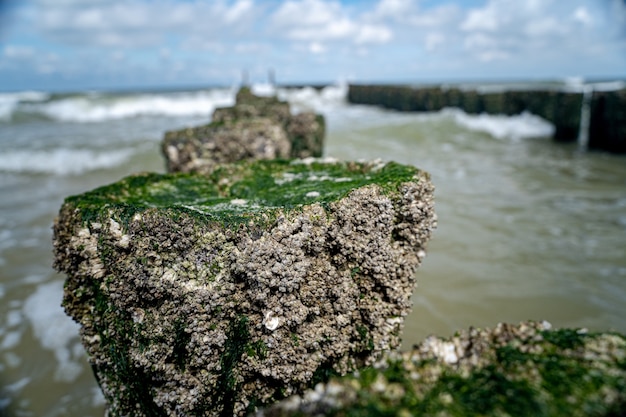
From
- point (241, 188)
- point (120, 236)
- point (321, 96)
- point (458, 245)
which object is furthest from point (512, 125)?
→ point (321, 96)

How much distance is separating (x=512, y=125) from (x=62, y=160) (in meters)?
16.0

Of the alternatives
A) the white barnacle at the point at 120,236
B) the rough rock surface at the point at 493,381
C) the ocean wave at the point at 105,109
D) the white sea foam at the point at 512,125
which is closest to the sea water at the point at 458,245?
the white barnacle at the point at 120,236

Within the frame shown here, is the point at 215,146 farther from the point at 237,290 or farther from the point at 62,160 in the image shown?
the point at 62,160

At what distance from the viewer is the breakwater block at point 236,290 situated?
198 centimetres

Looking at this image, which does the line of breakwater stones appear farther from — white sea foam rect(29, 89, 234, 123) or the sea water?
white sea foam rect(29, 89, 234, 123)

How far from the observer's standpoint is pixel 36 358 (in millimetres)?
3812

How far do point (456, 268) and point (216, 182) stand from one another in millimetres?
3204

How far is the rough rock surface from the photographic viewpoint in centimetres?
113

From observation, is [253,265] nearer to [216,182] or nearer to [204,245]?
[204,245]

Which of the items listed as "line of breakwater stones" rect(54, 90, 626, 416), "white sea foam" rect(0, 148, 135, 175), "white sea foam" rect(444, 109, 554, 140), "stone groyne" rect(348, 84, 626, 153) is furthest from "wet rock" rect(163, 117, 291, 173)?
"white sea foam" rect(444, 109, 554, 140)

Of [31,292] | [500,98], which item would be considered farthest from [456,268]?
[500,98]

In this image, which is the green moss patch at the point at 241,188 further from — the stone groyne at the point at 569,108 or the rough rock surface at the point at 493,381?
the stone groyne at the point at 569,108

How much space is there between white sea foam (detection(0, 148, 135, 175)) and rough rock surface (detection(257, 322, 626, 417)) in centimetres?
1148

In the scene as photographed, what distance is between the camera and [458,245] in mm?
5539
